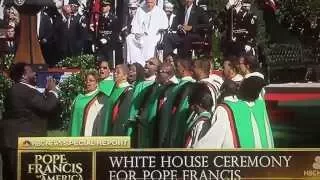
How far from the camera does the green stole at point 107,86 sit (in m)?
4.68

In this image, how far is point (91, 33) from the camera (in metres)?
4.66

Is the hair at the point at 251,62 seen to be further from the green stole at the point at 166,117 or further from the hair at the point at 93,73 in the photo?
the hair at the point at 93,73

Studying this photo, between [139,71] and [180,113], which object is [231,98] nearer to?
[180,113]

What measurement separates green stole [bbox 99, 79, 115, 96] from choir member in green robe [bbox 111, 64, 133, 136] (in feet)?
0.11

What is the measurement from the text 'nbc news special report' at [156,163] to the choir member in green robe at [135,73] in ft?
1.58

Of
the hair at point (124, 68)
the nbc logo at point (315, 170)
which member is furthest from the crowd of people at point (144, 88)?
the nbc logo at point (315, 170)

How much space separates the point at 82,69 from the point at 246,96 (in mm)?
1337

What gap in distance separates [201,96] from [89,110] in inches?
35.8

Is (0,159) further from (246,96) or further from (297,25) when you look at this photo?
(297,25)

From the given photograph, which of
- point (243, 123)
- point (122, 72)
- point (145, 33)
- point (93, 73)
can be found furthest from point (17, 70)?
point (243, 123)

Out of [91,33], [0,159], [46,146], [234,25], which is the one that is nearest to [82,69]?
[91,33]

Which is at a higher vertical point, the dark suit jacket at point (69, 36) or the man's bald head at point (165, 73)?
the dark suit jacket at point (69, 36)

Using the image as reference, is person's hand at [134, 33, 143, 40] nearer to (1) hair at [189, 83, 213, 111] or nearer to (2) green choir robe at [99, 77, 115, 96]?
(2) green choir robe at [99, 77, 115, 96]

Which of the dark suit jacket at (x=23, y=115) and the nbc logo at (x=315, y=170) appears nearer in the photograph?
the dark suit jacket at (x=23, y=115)
